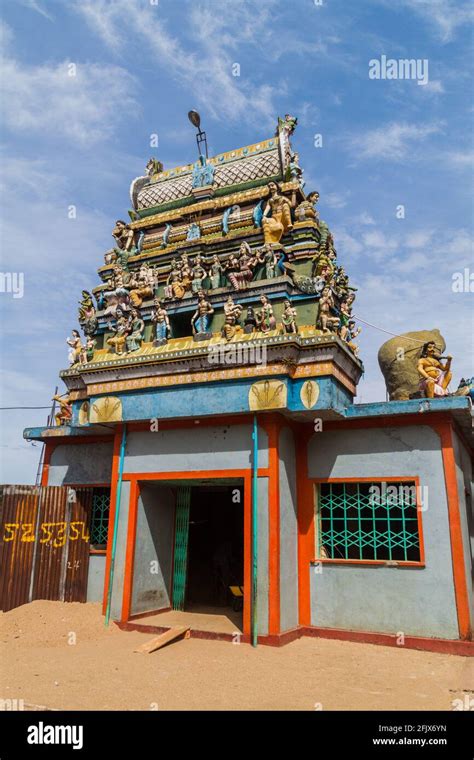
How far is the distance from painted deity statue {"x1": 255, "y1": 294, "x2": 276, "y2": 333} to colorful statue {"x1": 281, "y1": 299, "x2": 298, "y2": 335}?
0.89 feet

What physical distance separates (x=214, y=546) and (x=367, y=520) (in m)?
7.10

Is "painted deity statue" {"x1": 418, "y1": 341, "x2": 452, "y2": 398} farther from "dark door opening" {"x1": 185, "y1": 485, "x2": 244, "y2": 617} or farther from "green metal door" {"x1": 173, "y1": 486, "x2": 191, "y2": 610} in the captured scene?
"green metal door" {"x1": 173, "y1": 486, "x2": 191, "y2": 610}

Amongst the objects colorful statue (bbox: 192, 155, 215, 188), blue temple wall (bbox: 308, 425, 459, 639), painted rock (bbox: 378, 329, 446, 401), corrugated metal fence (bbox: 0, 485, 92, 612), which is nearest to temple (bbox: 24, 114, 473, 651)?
blue temple wall (bbox: 308, 425, 459, 639)

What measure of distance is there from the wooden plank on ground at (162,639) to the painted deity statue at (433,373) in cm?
699

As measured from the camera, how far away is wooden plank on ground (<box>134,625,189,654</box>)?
9664mm

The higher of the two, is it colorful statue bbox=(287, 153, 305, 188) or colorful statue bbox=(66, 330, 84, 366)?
colorful statue bbox=(287, 153, 305, 188)

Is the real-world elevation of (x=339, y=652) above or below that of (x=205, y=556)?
below

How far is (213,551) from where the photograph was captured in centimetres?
1708

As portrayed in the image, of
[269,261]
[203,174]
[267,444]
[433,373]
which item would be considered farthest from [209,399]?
[203,174]

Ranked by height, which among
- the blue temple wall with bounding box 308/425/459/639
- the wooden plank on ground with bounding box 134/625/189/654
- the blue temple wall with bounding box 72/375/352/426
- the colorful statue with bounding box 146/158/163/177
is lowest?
the wooden plank on ground with bounding box 134/625/189/654

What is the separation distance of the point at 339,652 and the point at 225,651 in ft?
6.92

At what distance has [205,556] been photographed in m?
17.1

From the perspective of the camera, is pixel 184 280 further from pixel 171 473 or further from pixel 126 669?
pixel 126 669

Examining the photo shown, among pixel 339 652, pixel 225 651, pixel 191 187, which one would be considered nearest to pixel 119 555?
pixel 225 651
